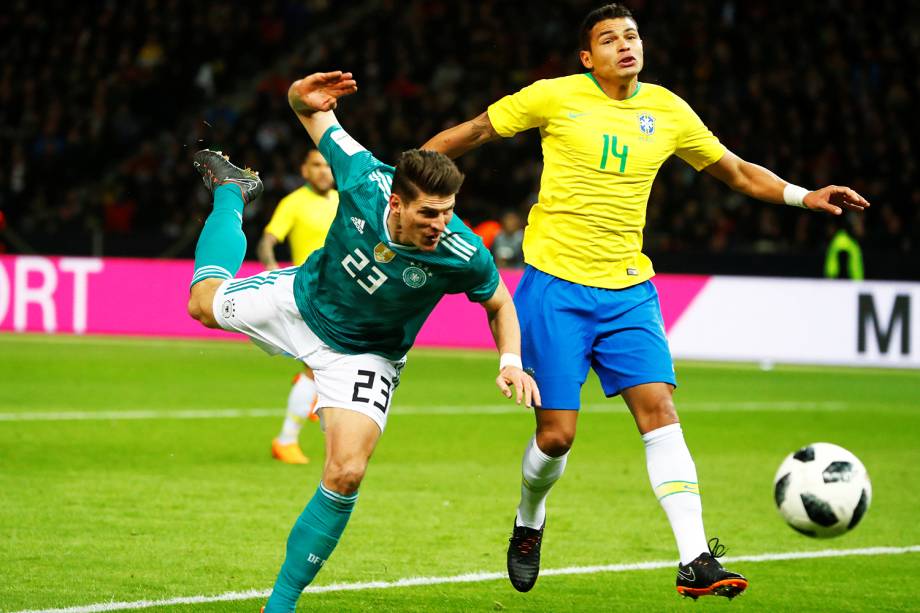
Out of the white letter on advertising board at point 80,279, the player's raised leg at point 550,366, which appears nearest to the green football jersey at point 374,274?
the player's raised leg at point 550,366

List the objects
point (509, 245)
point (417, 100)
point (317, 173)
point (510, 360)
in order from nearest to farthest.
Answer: point (510, 360) < point (317, 173) < point (509, 245) < point (417, 100)

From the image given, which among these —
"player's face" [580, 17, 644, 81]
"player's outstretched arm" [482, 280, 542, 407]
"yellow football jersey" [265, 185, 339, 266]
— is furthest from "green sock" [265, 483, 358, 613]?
"yellow football jersey" [265, 185, 339, 266]

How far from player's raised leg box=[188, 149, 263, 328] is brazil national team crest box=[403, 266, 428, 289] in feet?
3.61

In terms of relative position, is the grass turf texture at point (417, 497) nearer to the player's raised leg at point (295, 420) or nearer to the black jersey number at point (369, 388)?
the player's raised leg at point (295, 420)

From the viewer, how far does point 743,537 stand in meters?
7.83

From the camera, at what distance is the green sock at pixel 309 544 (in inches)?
209

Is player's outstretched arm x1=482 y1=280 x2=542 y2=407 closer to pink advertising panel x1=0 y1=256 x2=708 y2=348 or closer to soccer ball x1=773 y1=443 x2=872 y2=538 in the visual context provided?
soccer ball x1=773 y1=443 x2=872 y2=538

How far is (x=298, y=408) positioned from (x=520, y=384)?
5.05 m

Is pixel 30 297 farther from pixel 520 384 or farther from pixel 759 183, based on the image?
pixel 520 384

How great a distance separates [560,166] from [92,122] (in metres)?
21.2

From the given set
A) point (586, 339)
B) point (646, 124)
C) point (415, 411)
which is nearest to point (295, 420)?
point (415, 411)

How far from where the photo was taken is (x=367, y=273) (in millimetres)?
5539

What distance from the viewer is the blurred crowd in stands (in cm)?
2153

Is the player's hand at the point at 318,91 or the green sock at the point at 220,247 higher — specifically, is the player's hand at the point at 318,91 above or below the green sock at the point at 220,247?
above
